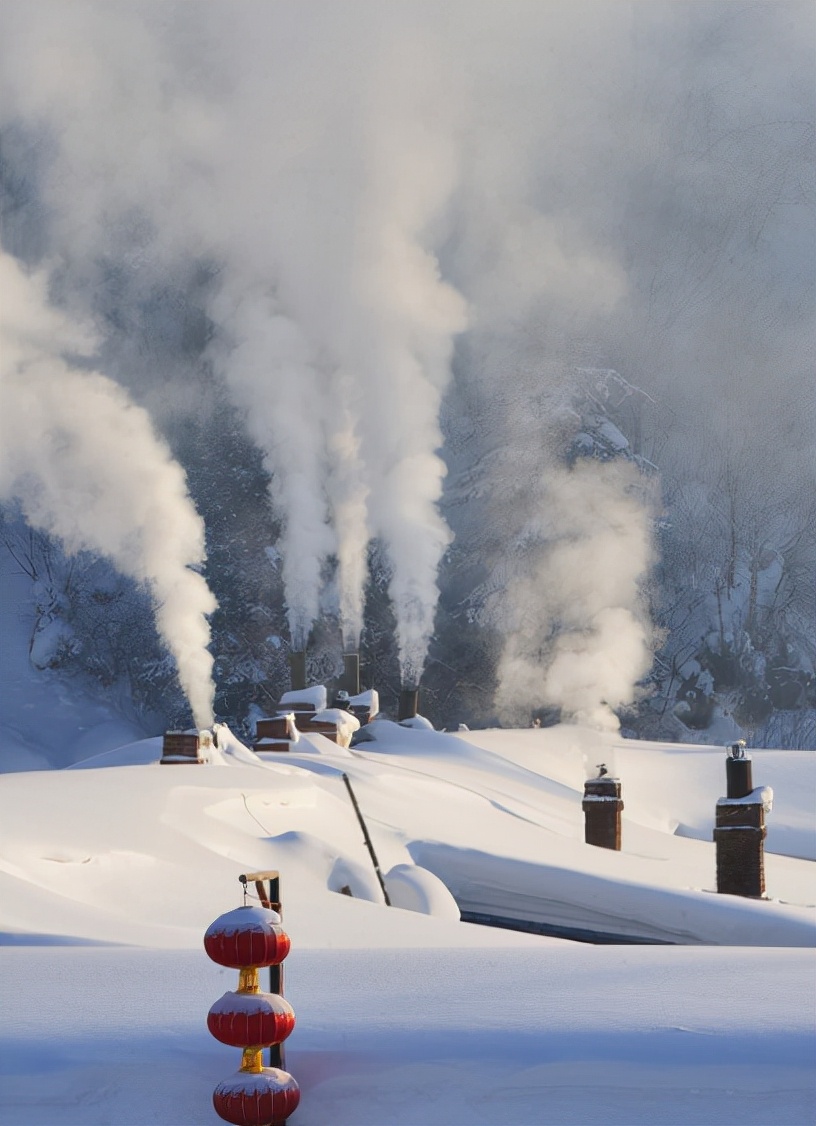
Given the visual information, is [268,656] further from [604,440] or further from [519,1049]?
[519,1049]

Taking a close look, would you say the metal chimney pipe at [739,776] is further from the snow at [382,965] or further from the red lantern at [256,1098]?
the red lantern at [256,1098]

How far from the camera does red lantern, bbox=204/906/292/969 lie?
393 cm

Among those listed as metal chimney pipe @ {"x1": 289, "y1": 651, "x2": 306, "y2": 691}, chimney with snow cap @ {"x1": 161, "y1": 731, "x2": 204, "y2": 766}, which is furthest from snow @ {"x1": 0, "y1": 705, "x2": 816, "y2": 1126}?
metal chimney pipe @ {"x1": 289, "y1": 651, "x2": 306, "y2": 691}

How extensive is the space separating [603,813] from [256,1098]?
1304 cm

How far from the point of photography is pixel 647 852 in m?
18.3

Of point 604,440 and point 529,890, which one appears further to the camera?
point 604,440

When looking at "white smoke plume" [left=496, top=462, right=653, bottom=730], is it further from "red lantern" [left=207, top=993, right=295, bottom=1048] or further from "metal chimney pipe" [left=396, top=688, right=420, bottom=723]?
"red lantern" [left=207, top=993, right=295, bottom=1048]

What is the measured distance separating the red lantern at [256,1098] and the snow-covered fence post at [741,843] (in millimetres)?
10519

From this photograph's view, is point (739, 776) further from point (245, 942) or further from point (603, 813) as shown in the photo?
point (245, 942)

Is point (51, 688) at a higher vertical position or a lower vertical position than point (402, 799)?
higher

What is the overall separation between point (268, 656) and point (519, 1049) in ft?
169

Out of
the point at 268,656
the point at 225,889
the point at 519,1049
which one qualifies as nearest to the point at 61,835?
the point at 225,889

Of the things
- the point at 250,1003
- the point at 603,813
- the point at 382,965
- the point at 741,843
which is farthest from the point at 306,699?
the point at 250,1003

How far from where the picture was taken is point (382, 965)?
5598 millimetres
